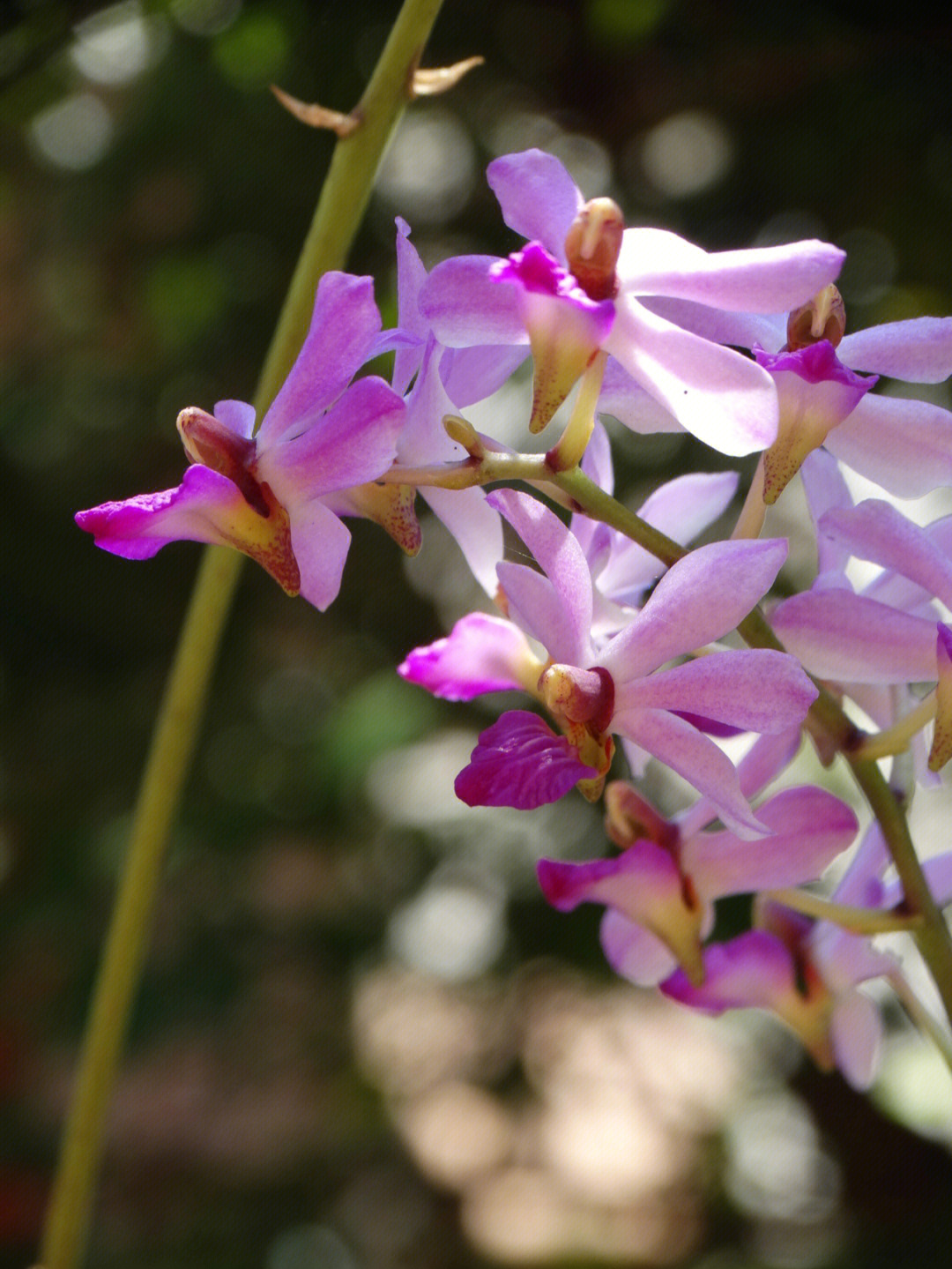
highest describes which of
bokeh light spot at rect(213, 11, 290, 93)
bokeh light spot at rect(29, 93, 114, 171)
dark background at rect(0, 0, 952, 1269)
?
bokeh light spot at rect(213, 11, 290, 93)

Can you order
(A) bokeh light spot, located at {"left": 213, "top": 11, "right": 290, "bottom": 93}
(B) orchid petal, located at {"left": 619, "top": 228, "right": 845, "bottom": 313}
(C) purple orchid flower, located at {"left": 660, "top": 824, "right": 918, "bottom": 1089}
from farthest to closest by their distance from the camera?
(A) bokeh light spot, located at {"left": 213, "top": 11, "right": 290, "bottom": 93} → (C) purple orchid flower, located at {"left": 660, "top": 824, "right": 918, "bottom": 1089} → (B) orchid petal, located at {"left": 619, "top": 228, "right": 845, "bottom": 313}

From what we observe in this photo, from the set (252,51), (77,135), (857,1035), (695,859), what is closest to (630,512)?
(695,859)

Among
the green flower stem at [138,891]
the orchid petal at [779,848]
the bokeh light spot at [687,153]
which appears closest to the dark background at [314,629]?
the bokeh light spot at [687,153]

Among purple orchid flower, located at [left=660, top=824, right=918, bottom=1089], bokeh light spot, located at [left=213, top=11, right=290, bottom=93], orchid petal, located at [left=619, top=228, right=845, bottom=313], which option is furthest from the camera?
bokeh light spot, located at [left=213, top=11, right=290, bottom=93]

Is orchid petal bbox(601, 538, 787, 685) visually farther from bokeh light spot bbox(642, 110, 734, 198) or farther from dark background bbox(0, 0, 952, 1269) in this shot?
bokeh light spot bbox(642, 110, 734, 198)

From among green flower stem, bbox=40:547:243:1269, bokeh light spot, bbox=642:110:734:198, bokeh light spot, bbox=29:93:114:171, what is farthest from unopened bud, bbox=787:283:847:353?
bokeh light spot, bbox=29:93:114:171

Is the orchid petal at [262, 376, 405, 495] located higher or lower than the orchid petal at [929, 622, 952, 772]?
higher

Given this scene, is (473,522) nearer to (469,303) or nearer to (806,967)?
(469,303)

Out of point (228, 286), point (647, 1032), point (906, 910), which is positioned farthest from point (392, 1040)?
point (906, 910)
